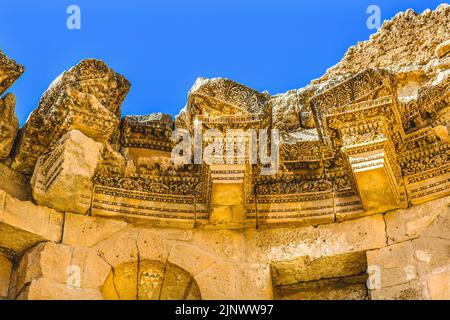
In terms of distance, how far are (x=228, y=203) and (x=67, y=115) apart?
1.92 metres

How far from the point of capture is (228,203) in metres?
9.64

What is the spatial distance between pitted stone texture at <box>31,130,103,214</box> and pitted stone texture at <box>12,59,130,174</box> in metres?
0.15

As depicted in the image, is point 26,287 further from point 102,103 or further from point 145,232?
point 102,103

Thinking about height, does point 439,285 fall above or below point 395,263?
below

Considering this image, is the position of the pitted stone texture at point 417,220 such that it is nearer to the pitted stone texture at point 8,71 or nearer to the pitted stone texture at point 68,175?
the pitted stone texture at point 68,175

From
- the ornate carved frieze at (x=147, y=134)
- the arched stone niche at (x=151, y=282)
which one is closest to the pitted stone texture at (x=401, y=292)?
the arched stone niche at (x=151, y=282)

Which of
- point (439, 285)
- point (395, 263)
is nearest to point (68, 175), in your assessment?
point (395, 263)

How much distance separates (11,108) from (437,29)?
5769 mm

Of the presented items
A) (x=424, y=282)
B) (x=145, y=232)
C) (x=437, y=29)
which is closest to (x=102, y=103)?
(x=145, y=232)

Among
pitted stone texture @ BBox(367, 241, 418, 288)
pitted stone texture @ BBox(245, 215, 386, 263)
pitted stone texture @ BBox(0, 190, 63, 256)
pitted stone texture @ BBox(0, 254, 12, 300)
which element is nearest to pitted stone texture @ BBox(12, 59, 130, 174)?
pitted stone texture @ BBox(0, 190, 63, 256)

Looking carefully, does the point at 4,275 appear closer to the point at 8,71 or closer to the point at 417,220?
the point at 8,71

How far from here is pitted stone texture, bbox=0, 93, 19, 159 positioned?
32.2ft

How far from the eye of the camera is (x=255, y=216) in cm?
993
